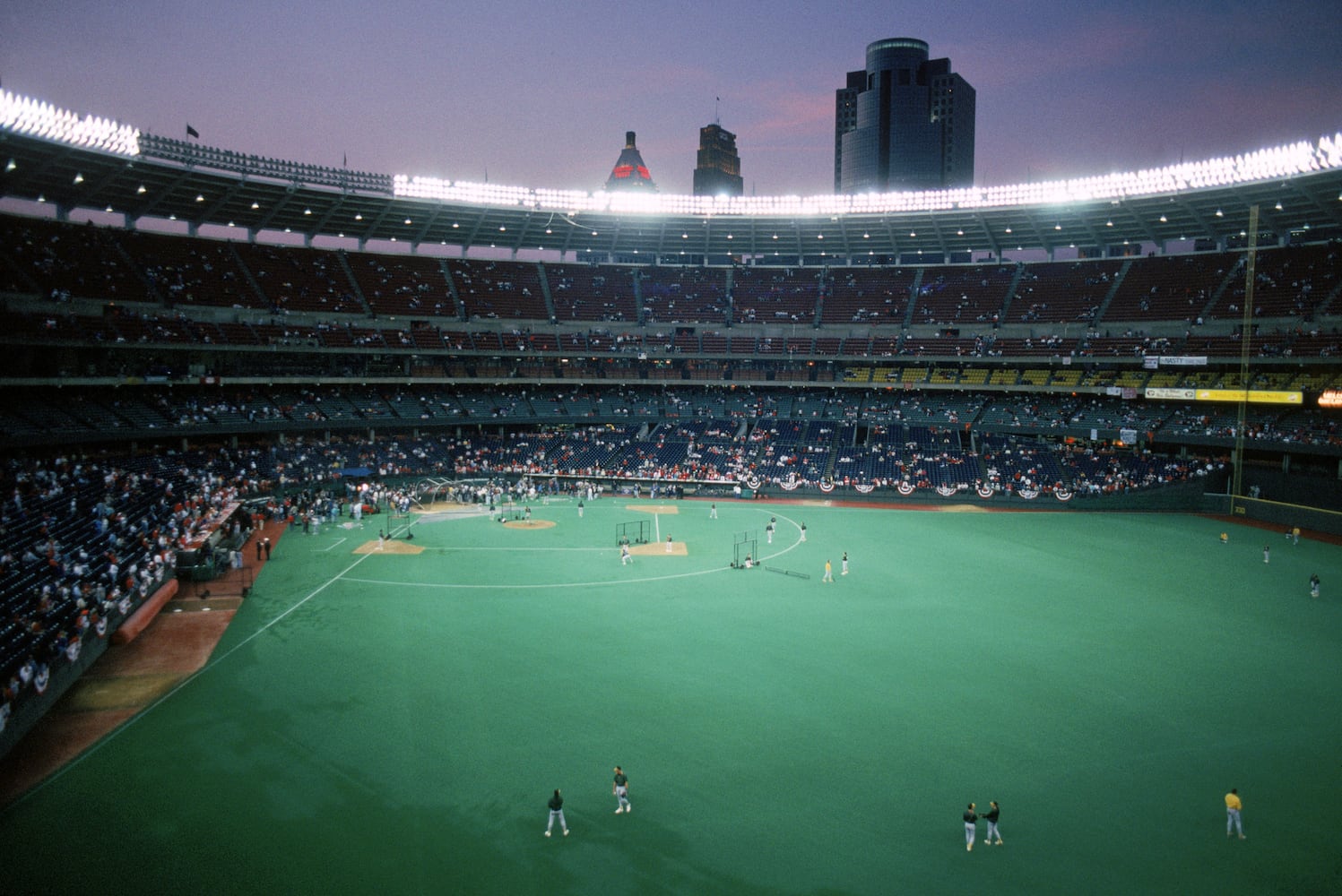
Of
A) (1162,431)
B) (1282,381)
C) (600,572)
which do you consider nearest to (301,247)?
(600,572)

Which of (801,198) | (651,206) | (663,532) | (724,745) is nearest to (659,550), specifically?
(663,532)

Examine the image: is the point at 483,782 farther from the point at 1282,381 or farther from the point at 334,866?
the point at 1282,381

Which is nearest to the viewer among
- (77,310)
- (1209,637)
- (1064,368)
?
(1209,637)

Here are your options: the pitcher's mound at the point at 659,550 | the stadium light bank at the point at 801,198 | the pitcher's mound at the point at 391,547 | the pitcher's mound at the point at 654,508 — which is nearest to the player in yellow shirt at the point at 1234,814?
the pitcher's mound at the point at 659,550

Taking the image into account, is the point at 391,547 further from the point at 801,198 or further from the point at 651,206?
the point at 801,198

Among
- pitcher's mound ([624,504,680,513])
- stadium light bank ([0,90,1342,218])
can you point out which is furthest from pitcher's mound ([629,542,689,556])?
stadium light bank ([0,90,1342,218])
